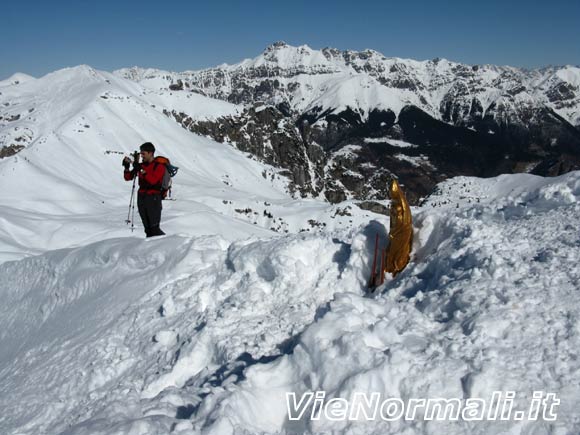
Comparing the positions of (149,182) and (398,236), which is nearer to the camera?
(398,236)

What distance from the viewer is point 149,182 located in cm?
1105

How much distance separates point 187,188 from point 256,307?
3922 centimetres

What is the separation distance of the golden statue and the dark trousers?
6.00 m

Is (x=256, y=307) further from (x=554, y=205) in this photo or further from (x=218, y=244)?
(x=554, y=205)

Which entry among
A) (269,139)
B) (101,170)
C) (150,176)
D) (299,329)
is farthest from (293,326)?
(269,139)

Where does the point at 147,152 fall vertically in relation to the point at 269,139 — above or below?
below

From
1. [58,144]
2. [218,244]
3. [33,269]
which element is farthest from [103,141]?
[218,244]

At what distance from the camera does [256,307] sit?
271 inches

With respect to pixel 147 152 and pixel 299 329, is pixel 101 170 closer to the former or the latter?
pixel 147 152

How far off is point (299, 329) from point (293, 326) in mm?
138

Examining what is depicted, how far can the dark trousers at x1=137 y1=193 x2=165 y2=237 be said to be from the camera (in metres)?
11.3

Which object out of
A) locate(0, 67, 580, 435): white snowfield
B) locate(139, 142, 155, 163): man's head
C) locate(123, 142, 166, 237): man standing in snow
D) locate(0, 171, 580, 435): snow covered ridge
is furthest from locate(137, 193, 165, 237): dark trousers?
locate(0, 171, 580, 435): snow covered ridge

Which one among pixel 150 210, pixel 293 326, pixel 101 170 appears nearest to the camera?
pixel 293 326

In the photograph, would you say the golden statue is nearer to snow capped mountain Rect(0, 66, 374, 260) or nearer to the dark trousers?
the dark trousers
